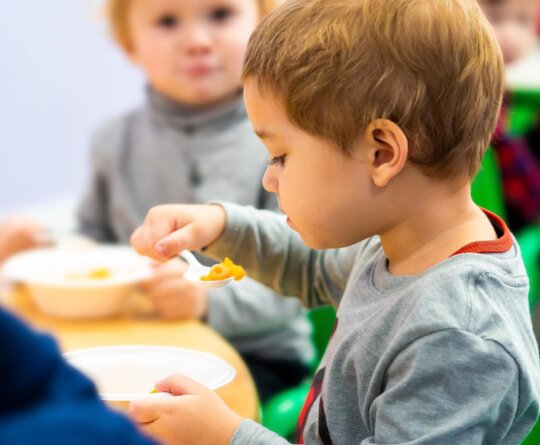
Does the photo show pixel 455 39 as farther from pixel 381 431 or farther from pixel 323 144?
pixel 381 431

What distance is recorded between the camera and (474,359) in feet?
1.66

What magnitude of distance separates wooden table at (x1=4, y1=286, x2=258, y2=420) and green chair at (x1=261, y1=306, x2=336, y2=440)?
0.06 meters

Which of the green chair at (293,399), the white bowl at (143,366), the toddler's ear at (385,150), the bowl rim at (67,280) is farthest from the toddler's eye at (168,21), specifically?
the toddler's ear at (385,150)

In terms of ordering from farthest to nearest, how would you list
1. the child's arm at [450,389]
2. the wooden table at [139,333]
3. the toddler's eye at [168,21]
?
the toddler's eye at [168,21]
the wooden table at [139,333]
the child's arm at [450,389]

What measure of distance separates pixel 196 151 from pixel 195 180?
0.15 ft

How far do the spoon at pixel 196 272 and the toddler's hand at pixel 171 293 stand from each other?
0.26 meters

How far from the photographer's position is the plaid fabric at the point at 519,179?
1.63m

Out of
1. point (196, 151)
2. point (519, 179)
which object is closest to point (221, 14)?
point (196, 151)

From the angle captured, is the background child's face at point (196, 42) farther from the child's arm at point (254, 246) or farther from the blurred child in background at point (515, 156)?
the blurred child in background at point (515, 156)

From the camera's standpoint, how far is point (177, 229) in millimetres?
701

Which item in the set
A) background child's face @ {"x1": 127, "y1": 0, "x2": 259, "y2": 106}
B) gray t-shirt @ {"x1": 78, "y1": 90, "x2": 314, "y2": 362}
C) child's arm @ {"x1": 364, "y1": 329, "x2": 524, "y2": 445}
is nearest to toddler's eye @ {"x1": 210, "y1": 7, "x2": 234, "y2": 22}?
→ background child's face @ {"x1": 127, "y1": 0, "x2": 259, "y2": 106}

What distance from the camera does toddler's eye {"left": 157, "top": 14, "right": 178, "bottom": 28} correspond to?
1207 millimetres

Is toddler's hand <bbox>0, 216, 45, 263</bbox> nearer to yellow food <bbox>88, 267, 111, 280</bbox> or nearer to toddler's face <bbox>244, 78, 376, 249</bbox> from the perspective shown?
yellow food <bbox>88, 267, 111, 280</bbox>

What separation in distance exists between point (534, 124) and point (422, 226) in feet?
4.82
